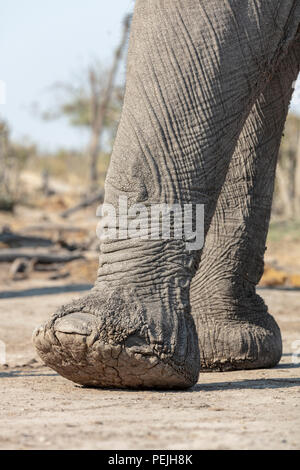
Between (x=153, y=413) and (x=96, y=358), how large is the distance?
39 centimetres

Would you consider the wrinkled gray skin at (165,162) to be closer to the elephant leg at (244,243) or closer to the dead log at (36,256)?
the elephant leg at (244,243)

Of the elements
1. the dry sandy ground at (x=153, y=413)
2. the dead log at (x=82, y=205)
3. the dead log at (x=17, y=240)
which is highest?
the dead log at (x=82, y=205)

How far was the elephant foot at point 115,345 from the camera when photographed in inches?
95.7

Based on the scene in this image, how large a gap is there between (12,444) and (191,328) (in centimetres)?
95

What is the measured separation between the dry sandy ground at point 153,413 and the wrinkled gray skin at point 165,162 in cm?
12

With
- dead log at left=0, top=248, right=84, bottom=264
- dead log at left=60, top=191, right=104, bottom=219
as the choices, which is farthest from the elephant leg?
dead log at left=60, top=191, right=104, bottom=219

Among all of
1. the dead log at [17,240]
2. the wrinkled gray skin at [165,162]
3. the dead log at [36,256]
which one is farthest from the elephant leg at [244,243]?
the dead log at [17,240]

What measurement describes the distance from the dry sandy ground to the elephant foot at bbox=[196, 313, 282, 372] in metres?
0.08

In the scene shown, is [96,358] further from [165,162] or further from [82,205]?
[82,205]

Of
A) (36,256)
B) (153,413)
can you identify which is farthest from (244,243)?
(36,256)

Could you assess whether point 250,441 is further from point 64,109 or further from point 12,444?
point 64,109

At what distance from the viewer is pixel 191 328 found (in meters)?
2.62

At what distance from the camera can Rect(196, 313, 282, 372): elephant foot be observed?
3260 mm

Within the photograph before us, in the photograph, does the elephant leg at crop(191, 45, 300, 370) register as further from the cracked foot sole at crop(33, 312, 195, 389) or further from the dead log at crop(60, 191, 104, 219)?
the dead log at crop(60, 191, 104, 219)
